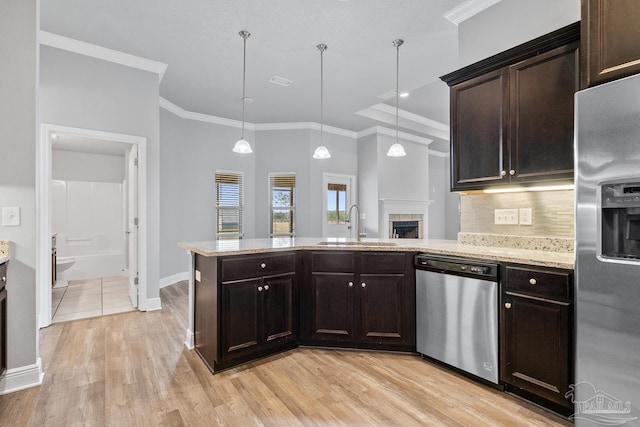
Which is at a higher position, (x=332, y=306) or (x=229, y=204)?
(x=229, y=204)

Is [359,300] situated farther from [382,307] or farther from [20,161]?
[20,161]

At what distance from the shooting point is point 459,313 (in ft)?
7.68

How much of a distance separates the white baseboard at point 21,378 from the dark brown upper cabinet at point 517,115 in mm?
3513

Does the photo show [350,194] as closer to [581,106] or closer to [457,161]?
[457,161]

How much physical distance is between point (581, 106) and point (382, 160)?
517 cm

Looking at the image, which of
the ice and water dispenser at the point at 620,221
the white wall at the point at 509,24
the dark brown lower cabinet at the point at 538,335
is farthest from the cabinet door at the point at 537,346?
the white wall at the point at 509,24

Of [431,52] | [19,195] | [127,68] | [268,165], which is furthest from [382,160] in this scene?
[19,195]

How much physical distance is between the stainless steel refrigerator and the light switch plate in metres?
3.51

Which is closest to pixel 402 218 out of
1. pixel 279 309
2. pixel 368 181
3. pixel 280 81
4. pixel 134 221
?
pixel 368 181

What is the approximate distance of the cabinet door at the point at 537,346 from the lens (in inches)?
71.4

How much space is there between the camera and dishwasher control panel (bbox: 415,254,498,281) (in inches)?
85.2

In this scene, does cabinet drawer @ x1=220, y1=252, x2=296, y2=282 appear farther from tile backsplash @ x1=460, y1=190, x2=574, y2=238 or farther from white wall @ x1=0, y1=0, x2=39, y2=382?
tile backsplash @ x1=460, y1=190, x2=574, y2=238

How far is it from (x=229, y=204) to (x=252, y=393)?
4.49 m

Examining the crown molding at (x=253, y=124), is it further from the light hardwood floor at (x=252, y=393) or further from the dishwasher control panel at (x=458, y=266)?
the dishwasher control panel at (x=458, y=266)
